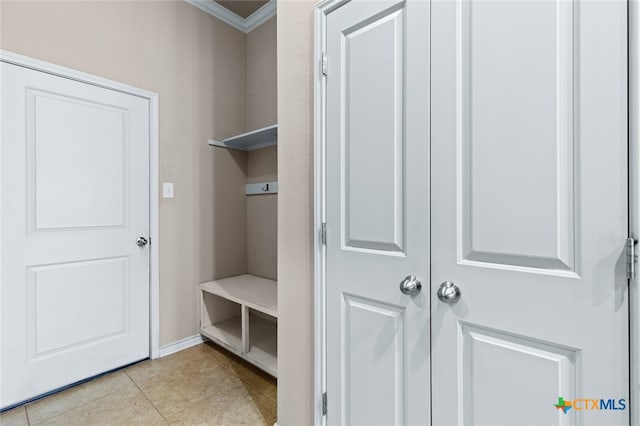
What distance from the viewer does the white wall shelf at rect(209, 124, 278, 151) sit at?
2.43 m

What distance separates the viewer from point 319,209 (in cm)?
125

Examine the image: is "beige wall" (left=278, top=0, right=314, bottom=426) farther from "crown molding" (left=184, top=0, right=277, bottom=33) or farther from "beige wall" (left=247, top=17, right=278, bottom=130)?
"crown molding" (left=184, top=0, right=277, bottom=33)

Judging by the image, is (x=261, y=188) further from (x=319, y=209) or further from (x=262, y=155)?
(x=319, y=209)

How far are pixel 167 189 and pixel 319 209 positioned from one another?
1.65 meters

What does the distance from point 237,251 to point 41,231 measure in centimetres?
141

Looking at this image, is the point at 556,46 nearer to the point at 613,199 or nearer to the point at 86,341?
the point at 613,199

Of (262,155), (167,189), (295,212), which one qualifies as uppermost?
(262,155)

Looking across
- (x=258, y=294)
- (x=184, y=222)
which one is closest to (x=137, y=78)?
(x=184, y=222)

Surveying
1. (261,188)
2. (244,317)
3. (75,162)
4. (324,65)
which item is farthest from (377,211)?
(75,162)

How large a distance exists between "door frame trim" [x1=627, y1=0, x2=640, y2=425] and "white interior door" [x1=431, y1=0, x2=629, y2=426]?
11 mm

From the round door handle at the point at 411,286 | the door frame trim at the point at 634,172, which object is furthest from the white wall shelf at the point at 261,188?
the door frame trim at the point at 634,172

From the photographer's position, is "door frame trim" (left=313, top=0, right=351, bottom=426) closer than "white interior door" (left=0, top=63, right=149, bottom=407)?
Yes

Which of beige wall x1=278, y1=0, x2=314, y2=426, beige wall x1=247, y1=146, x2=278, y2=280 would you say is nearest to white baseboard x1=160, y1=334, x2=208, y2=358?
beige wall x1=247, y1=146, x2=278, y2=280

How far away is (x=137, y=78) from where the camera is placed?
7.26 feet
